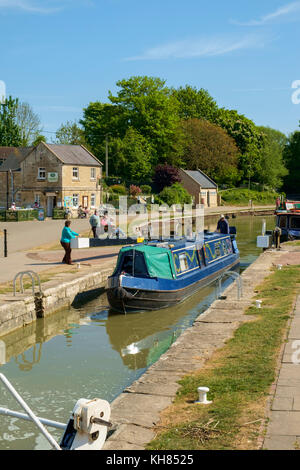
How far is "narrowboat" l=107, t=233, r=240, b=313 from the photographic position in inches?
619

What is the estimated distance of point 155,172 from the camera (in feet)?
195

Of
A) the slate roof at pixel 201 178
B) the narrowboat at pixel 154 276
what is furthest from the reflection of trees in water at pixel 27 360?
the slate roof at pixel 201 178

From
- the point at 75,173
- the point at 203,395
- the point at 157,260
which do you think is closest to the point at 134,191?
the point at 75,173

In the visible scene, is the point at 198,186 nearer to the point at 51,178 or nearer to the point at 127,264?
the point at 51,178

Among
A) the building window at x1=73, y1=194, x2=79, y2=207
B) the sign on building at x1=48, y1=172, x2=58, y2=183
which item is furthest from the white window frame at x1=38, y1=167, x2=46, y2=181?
the building window at x1=73, y1=194, x2=79, y2=207

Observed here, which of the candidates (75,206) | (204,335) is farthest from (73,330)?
(75,206)

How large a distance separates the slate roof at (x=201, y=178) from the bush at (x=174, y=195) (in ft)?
19.7

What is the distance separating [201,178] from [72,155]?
2367cm

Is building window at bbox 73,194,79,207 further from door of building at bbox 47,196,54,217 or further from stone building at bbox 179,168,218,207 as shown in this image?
stone building at bbox 179,168,218,207

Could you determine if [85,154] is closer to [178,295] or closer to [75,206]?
[75,206]

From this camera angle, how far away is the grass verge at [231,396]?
612 centimetres

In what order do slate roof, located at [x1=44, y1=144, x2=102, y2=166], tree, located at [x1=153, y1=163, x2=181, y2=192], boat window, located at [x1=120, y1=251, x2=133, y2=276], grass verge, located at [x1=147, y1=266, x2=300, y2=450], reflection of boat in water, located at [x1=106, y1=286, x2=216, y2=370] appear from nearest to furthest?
1. grass verge, located at [x1=147, y1=266, x2=300, y2=450]
2. reflection of boat in water, located at [x1=106, y1=286, x2=216, y2=370]
3. boat window, located at [x1=120, y1=251, x2=133, y2=276]
4. slate roof, located at [x1=44, y1=144, x2=102, y2=166]
5. tree, located at [x1=153, y1=163, x2=181, y2=192]

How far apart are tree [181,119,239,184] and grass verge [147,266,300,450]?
59.2 m

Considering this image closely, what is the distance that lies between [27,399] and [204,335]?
3706 millimetres
